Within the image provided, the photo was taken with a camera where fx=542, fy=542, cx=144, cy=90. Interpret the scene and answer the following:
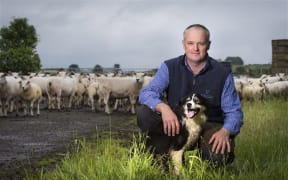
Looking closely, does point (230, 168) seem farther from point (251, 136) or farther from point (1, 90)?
point (1, 90)

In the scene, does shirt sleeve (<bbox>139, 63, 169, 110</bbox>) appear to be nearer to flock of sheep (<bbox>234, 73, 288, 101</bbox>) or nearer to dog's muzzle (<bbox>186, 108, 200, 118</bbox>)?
dog's muzzle (<bbox>186, 108, 200, 118</bbox>)

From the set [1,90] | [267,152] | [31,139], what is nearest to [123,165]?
[267,152]

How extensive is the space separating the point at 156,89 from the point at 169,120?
0.59 meters

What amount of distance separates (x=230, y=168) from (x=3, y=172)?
349 cm

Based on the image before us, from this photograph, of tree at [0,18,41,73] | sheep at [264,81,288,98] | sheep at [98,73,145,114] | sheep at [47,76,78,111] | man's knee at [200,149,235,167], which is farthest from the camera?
tree at [0,18,41,73]

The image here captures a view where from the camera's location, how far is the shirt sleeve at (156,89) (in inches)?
232

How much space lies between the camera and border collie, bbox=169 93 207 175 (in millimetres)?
5457

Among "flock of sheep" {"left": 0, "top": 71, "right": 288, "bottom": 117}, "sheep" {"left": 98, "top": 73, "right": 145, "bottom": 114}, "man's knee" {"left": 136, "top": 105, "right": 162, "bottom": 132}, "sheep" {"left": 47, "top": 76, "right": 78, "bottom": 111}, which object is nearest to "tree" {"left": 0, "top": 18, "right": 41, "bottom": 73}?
"flock of sheep" {"left": 0, "top": 71, "right": 288, "bottom": 117}

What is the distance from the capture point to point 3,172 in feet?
26.8

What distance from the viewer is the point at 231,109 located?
593 centimetres

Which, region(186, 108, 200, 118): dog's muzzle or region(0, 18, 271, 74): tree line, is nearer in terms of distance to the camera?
region(186, 108, 200, 118): dog's muzzle

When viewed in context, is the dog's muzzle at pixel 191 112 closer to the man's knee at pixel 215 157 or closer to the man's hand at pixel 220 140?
the man's hand at pixel 220 140

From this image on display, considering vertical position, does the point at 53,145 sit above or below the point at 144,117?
below

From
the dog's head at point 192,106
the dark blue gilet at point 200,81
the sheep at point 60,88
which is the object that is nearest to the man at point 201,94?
the dark blue gilet at point 200,81
